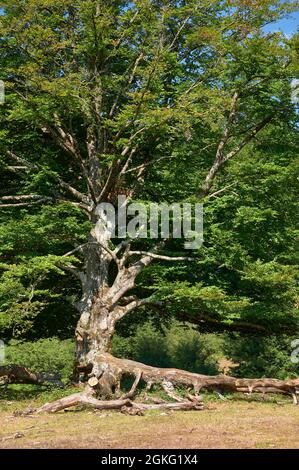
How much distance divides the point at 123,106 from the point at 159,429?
1044 centimetres

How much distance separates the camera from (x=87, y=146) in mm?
20422

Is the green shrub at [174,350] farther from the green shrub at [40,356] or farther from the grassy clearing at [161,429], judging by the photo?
the grassy clearing at [161,429]

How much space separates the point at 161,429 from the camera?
10781 millimetres

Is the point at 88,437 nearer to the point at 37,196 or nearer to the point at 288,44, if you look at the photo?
the point at 37,196

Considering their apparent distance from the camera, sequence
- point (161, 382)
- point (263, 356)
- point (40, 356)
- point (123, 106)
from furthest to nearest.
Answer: point (40, 356), point (263, 356), point (123, 106), point (161, 382)

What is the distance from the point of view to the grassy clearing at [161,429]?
9422mm

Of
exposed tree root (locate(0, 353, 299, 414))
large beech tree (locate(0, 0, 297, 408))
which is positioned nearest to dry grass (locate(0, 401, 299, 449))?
exposed tree root (locate(0, 353, 299, 414))

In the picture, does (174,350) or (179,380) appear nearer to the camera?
(179,380)

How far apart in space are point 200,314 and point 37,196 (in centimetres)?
659

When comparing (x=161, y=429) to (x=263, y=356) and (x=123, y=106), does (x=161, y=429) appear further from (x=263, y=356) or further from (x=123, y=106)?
(x=263, y=356)

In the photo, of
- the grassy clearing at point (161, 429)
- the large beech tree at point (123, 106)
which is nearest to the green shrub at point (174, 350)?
the large beech tree at point (123, 106)

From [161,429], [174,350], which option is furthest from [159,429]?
[174,350]

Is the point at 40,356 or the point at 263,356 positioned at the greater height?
the point at 263,356
